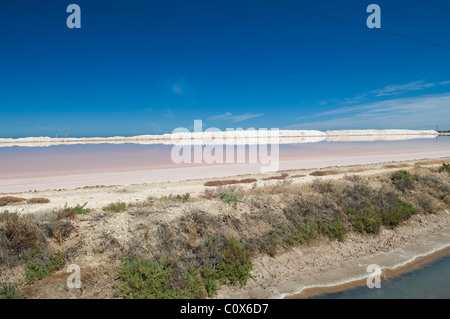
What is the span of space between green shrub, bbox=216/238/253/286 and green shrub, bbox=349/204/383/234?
4.76m

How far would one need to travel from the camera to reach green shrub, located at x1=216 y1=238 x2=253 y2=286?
713 cm

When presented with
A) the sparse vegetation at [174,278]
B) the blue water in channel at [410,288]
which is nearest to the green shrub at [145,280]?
the sparse vegetation at [174,278]

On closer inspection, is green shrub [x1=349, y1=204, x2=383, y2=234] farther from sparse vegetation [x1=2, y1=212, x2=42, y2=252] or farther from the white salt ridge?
the white salt ridge

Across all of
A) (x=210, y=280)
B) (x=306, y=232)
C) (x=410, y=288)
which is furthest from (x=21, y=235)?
(x=410, y=288)

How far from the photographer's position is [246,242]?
8102 mm

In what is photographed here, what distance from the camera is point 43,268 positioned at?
21.9ft

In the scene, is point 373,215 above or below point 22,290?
above

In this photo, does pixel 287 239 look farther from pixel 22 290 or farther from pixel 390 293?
pixel 22 290

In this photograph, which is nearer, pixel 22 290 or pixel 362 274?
pixel 22 290

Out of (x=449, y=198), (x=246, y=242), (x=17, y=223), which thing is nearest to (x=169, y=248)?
(x=246, y=242)

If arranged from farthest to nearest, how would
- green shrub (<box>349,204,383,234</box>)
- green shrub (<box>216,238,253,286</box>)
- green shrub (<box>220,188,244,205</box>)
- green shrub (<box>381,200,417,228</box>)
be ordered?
green shrub (<box>381,200,417,228</box>), green shrub (<box>220,188,244,205</box>), green shrub (<box>349,204,383,234</box>), green shrub (<box>216,238,253,286</box>)

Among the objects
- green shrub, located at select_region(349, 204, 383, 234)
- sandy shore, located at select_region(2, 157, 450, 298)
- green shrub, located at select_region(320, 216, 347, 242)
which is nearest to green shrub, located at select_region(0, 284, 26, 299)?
sandy shore, located at select_region(2, 157, 450, 298)

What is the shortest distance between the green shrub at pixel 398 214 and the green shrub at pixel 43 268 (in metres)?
11.1
